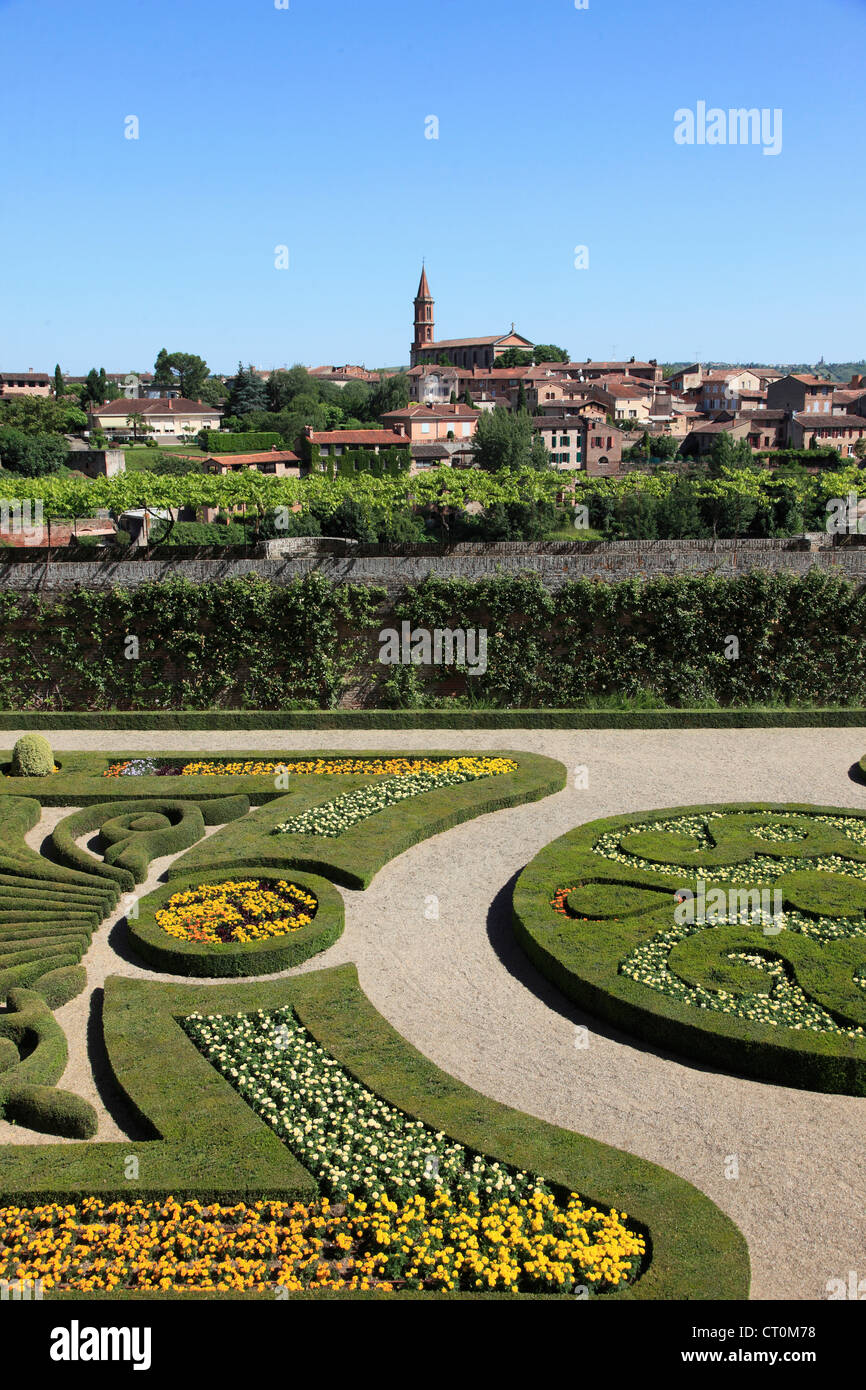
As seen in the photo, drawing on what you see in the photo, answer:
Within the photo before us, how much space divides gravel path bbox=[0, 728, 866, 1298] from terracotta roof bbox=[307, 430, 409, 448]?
69.8 meters

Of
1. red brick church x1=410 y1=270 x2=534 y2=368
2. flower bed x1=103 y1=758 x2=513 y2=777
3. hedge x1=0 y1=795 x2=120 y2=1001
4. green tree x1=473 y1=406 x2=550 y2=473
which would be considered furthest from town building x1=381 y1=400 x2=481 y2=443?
hedge x1=0 y1=795 x2=120 y2=1001

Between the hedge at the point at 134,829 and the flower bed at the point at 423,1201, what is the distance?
17.8 feet

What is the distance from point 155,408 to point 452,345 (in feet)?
180

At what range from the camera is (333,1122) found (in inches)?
380

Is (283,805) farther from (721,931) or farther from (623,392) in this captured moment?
(623,392)

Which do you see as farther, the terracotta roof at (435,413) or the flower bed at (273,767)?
the terracotta roof at (435,413)

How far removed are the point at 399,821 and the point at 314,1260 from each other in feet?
29.8

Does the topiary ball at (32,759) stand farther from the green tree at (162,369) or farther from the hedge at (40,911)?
the green tree at (162,369)

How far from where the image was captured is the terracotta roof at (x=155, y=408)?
109500mm

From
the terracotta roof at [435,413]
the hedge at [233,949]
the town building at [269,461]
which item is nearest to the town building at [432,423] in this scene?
the terracotta roof at [435,413]

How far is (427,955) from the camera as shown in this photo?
43.1 ft

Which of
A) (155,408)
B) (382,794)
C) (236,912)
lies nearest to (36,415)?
(155,408)
